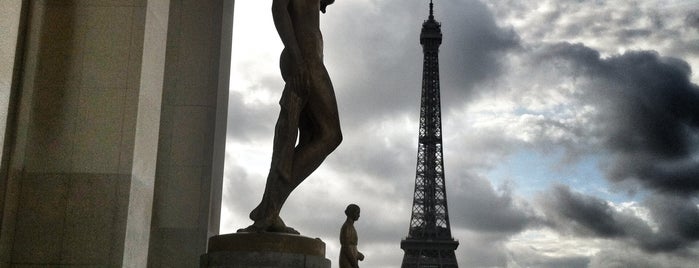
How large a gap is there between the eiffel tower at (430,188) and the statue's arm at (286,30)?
248 feet

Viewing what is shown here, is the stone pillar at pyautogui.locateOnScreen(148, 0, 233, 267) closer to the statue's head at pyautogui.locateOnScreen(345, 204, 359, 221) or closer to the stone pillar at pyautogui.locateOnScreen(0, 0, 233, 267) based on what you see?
Answer: the stone pillar at pyautogui.locateOnScreen(0, 0, 233, 267)

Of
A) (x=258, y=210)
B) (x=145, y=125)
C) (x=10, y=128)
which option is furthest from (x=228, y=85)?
(x=258, y=210)

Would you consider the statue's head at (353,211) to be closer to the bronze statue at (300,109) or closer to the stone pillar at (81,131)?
the stone pillar at (81,131)

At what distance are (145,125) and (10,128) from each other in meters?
1.67

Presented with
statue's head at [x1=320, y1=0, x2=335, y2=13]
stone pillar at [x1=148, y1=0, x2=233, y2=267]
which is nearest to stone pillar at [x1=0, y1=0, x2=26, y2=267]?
stone pillar at [x1=148, y1=0, x2=233, y2=267]

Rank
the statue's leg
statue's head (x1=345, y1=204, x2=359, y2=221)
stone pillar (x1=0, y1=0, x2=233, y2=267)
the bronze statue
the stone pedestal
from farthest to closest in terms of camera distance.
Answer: statue's head (x1=345, y1=204, x2=359, y2=221) < stone pillar (x1=0, y1=0, x2=233, y2=267) < the statue's leg < the bronze statue < the stone pedestal

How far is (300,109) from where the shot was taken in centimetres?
891

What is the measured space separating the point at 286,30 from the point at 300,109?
0.97 meters

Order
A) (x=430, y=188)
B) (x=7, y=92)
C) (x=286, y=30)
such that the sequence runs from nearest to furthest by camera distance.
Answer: (x=7, y=92) < (x=286, y=30) < (x=430, y=188)

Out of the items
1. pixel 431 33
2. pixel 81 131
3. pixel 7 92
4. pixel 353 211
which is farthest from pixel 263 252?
pixel 431 33

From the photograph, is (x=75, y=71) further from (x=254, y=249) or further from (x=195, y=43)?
(x=254, y=249)

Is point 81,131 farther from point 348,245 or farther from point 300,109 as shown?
point 348,245

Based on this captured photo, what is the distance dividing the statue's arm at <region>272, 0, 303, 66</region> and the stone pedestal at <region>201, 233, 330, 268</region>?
2144 millimetres

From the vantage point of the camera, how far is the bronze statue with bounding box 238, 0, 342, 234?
28.7 ft
